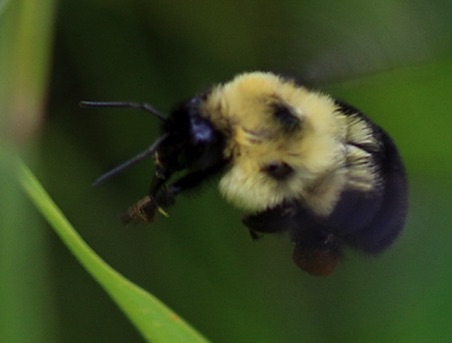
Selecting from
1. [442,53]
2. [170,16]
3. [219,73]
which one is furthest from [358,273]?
[442,53]

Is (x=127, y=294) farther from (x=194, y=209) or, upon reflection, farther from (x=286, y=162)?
(x=194, y=209)

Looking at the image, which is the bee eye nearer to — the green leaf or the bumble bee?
the bumble bee

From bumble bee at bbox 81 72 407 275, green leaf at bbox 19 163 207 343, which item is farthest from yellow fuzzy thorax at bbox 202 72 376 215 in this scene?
green leaf at bbox 19 163 207 343

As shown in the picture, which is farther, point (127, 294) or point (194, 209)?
point (194, 209)

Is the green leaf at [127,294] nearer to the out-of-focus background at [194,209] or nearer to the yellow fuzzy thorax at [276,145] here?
the yellow fuzzy thorax at [276,145]

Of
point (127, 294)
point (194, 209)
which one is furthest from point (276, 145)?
point (194, 209)
